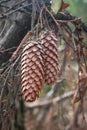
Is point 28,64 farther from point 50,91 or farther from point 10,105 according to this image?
point 50,91

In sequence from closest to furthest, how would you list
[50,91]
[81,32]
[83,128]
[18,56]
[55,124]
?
1. [18,56]
2. [81,32]
3. [55,124]
4. [50,91]
5. [83,128]

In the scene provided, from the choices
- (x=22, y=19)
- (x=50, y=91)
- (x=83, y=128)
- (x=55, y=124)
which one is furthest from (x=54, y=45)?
(x=83, y=128)

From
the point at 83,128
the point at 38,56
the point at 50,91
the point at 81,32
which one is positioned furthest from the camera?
the point at 83,128
